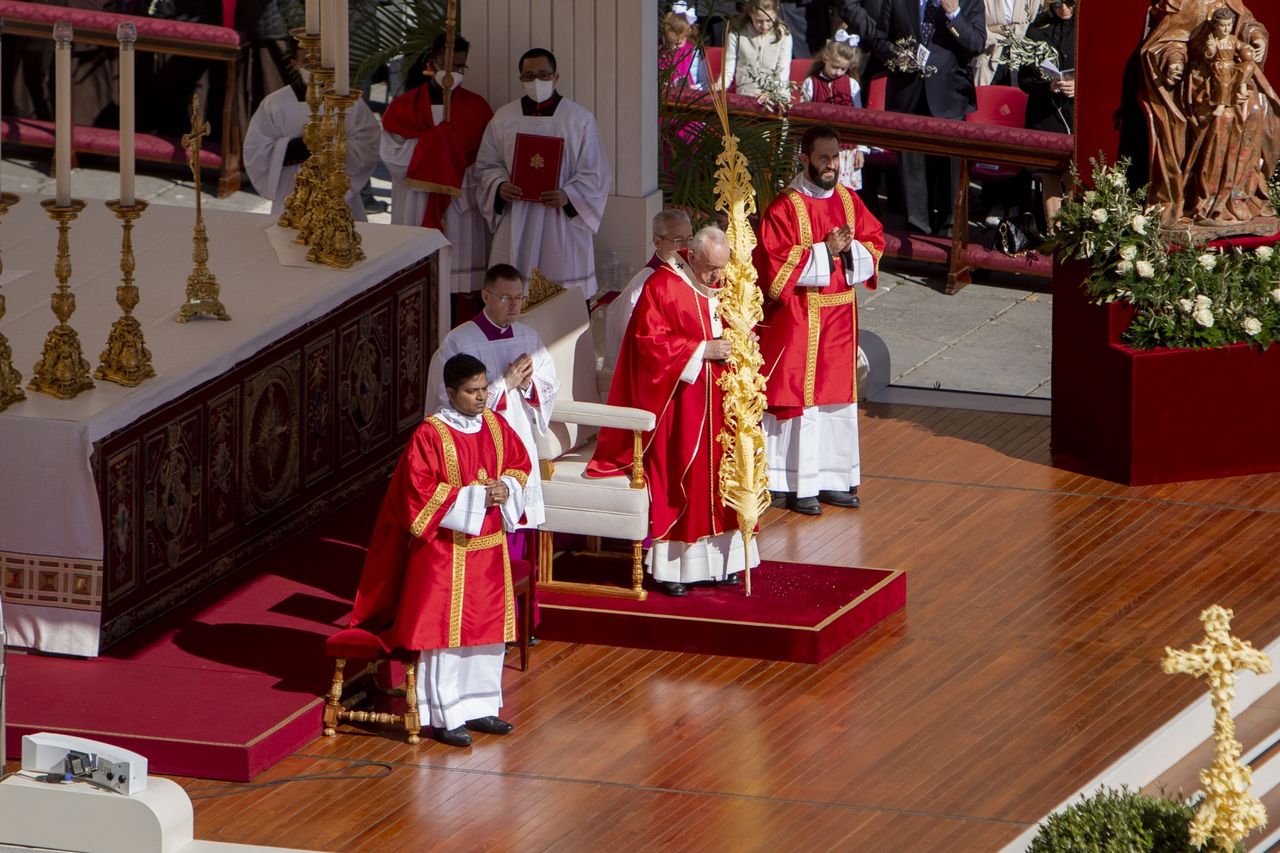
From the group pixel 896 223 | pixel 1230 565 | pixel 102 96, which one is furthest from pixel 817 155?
pixel 102 96

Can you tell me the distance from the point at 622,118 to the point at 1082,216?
7.98 feet

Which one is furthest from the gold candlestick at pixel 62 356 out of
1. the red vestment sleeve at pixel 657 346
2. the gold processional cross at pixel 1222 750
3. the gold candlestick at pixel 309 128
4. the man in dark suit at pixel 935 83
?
the man in dark suit at pixel 935 83

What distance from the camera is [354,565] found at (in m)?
11.0

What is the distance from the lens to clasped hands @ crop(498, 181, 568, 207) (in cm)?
1316

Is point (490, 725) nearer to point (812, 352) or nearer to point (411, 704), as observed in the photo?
point (411, 704)

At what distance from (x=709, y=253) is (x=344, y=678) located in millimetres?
2279

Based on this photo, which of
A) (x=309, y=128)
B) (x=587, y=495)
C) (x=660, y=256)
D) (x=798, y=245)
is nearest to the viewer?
(x=587, y=495)

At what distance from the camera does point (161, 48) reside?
696 inches

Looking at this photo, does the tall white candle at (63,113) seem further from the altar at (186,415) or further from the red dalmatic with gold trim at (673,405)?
the red dalmatic with gold trim at (673,405)

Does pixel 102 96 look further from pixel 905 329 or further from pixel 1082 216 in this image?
pixel 1082 216

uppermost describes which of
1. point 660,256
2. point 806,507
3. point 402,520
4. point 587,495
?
point 660,256

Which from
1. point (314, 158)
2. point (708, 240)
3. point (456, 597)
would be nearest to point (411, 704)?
point (456, 597)

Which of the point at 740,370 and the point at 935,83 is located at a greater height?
the point at 935,83

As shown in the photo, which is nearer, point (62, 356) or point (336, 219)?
point (62, 356)
